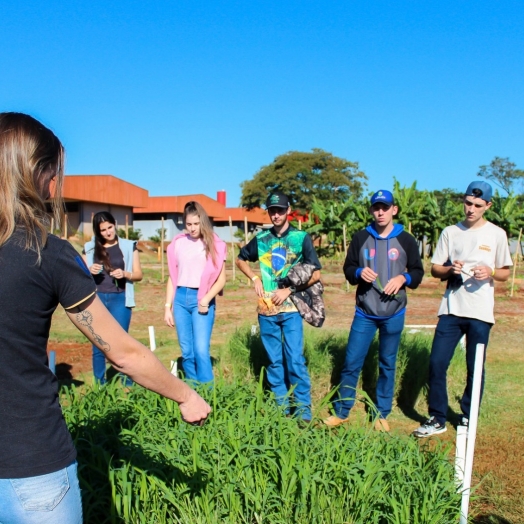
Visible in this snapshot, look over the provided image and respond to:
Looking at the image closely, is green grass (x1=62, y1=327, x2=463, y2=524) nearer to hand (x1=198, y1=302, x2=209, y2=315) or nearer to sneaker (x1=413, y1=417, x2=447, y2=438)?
sneaker (x1=413, y1=417, x2=447, y2=438)

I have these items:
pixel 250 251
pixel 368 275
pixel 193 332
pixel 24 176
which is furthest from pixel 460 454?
pixel 193 332

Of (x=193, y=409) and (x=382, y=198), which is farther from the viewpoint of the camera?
(x=382, y=198)

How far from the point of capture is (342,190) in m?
52.0

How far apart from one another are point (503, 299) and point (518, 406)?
10.8 meters

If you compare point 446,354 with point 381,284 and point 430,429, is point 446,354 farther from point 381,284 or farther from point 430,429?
point 381,284

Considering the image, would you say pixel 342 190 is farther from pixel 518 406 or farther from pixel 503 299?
pixel 518 406

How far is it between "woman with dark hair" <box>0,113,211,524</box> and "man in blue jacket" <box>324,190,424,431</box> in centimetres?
321

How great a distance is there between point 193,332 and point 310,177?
4667 cm

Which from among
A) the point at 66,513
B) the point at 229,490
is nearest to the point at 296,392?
the point at 229,490

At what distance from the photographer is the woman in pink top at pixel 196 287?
16.8 feet

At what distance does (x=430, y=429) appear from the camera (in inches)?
179

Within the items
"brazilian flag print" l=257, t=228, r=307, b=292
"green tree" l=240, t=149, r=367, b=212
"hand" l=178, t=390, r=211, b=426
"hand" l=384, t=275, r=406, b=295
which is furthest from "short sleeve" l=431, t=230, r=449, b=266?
"green tree" l=240, t=149, r=367, b=212

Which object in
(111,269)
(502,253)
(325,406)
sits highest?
(502,253)

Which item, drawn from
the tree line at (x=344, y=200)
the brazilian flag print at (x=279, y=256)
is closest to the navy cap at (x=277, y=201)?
the brazilian flag print at (x=279, y=256)
